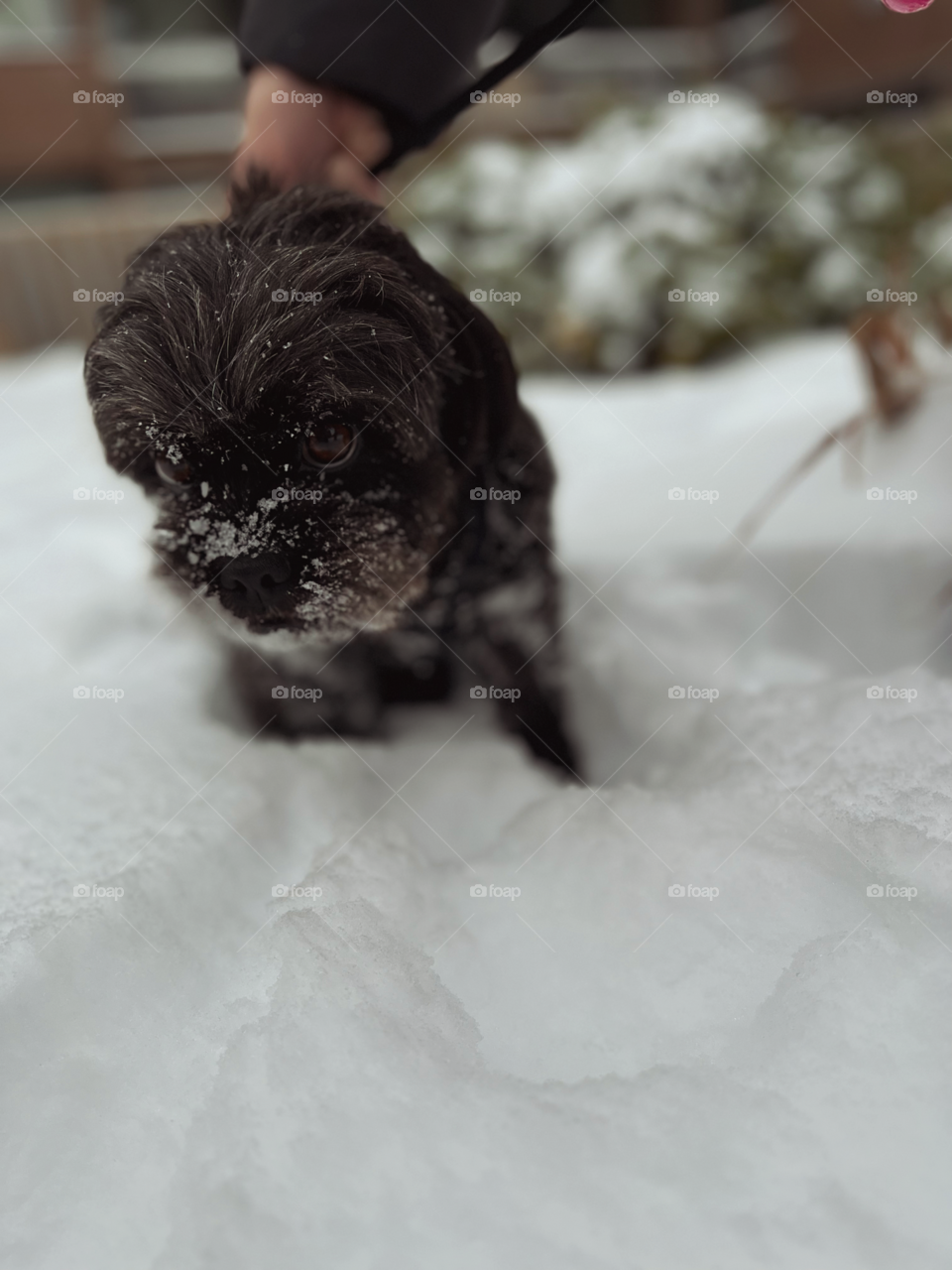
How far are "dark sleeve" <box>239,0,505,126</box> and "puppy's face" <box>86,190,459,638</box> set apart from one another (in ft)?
1.59

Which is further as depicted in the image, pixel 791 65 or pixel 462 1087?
pixel 791 65

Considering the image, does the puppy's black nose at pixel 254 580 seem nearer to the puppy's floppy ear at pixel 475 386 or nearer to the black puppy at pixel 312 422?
the black puppy at pixel 312 422

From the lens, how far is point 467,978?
119 centimetres

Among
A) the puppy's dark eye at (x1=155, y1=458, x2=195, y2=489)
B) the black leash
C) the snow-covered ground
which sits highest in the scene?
the black leash

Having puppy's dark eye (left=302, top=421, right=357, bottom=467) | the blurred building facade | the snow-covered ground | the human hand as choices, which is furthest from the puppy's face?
the blurred building facade

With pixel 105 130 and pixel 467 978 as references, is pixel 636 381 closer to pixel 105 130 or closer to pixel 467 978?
pixel 467 978

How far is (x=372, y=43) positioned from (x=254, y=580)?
4.00 ft

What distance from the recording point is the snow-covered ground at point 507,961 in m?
0.90

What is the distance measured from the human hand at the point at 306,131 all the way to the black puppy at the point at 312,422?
24 cm

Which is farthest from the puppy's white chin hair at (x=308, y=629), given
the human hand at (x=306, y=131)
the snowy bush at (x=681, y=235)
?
the snowy bush at (x=681, y=235)

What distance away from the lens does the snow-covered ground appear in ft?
2.94

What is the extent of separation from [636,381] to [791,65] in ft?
19.0

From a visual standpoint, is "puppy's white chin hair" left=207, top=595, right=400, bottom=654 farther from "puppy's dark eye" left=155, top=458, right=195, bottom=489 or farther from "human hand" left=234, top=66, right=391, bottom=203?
"human hand" left=234, top=66, right=391, bottom=203

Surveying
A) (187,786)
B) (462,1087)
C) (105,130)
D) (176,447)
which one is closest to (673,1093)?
(462,1087)
